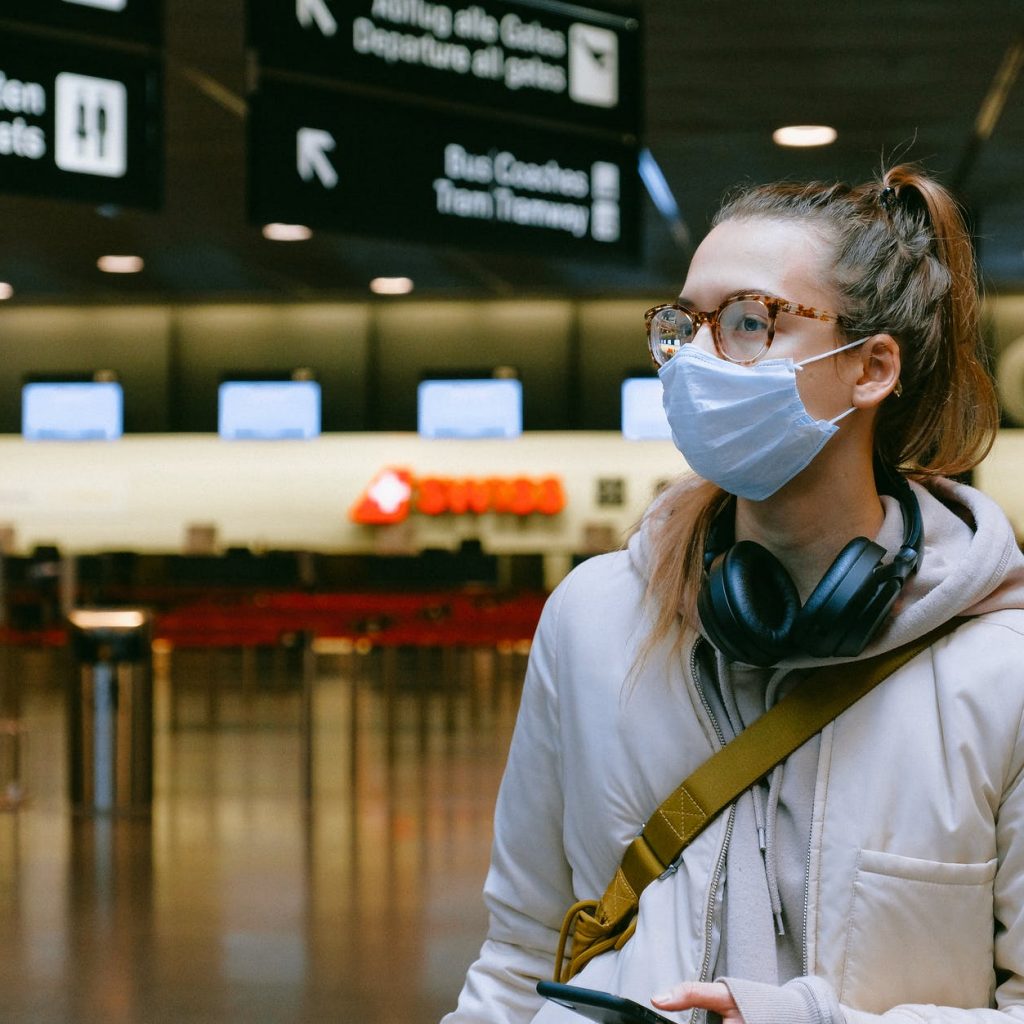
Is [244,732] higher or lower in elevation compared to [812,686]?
lower

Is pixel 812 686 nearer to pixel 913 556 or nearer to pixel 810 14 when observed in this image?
pixel 913 556

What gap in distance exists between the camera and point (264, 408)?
16312 millimetres

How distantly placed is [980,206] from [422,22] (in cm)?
745

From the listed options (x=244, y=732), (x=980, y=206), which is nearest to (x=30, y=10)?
(x=244, y=732)

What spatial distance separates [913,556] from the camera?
4.47 feet

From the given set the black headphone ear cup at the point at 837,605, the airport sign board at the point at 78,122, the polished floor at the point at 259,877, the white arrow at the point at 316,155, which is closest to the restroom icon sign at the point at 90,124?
the airport sign board at the point at 78,122

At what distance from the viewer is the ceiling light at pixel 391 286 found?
14.5 meters

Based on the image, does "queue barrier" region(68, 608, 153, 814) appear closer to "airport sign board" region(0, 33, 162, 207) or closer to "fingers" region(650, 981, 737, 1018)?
"airport sign board" region(0, 33, 162, 207)

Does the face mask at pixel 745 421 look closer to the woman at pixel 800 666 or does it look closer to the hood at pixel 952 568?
the woman at pixel 800 666

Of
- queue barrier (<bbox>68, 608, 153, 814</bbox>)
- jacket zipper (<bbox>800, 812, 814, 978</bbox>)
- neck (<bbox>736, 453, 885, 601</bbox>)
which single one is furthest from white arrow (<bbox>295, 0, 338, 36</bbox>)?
queue barrier (<bbox>68, 608, 153, 814</bbox>)

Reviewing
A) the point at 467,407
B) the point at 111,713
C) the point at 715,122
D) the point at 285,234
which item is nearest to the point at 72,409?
the point at 467,407

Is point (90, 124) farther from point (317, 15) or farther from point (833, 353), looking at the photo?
point (833, 353)

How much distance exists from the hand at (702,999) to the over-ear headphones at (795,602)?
29 centimetres

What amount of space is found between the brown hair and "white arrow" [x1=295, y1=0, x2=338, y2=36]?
9.46 feet
